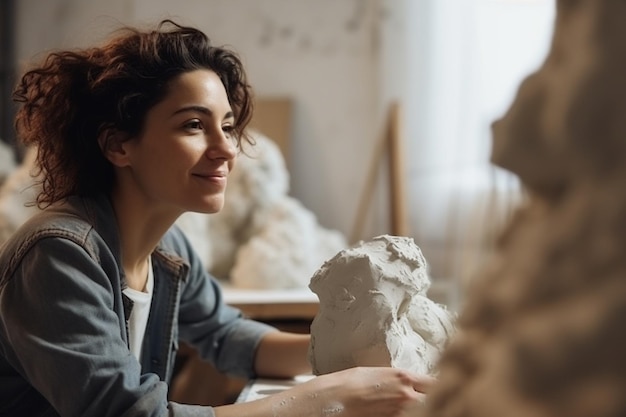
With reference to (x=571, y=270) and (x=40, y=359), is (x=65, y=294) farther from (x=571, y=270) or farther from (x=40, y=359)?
(x=571, y=270)

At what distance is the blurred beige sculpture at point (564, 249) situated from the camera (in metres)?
0.49

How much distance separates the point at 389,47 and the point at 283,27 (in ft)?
1.82

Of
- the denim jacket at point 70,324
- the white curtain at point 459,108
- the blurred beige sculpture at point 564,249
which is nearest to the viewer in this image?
the blurred beige sculpture at point 564,249

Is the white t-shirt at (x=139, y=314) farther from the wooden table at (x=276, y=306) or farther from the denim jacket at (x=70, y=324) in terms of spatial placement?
the wooden table at (x=276, y=306)

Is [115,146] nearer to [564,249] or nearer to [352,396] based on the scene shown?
[352,396]

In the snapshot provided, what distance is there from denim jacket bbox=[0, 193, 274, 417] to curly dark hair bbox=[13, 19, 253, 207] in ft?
0.28

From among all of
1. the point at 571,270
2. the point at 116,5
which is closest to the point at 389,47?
the point at 116,5

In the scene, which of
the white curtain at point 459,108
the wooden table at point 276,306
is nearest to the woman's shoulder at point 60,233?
the wooden table at point 276,306

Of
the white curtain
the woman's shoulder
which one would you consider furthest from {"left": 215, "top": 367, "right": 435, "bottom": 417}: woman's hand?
the white curtain

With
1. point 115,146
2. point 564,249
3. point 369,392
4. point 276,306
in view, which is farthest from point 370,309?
point 276,306

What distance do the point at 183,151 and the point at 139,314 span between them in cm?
31

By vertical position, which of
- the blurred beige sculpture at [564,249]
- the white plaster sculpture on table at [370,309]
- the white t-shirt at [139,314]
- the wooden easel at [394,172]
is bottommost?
the wooden easel at [394,172]

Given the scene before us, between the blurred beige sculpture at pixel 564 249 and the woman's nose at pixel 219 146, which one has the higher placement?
the blurred beige sculpture at pixel 564 249

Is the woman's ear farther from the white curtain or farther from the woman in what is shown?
the white curtain
